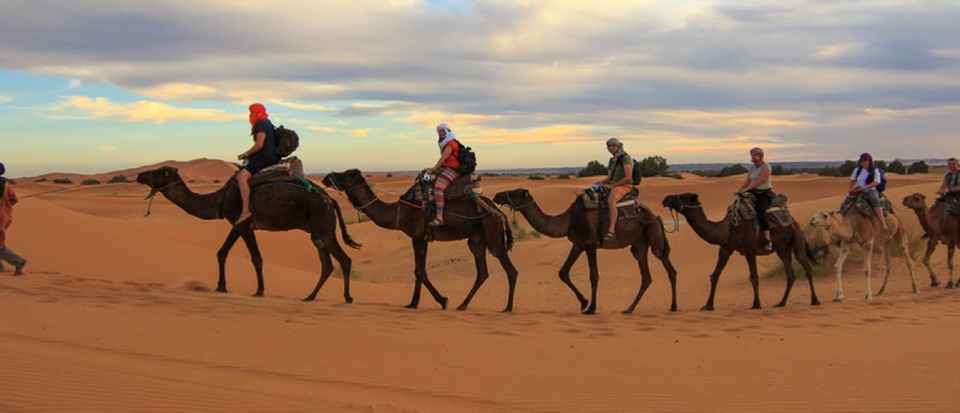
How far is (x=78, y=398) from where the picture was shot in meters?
6.02

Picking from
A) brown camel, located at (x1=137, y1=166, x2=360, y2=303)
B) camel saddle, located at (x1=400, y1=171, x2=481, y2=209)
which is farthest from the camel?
brown camel, located at (x1=137, y1=166, x2=360, y2=303)

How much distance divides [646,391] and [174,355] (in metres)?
4.59

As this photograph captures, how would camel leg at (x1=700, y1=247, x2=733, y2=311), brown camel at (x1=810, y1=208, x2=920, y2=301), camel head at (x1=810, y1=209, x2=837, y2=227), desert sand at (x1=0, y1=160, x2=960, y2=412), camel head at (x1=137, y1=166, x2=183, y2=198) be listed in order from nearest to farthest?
desert sand at (x1=0, y1=160, x2=960, y2=412), camel head at (x1=137, y1=166, x2=183, y2=198), camel leg at (x1=700, y1=247, x2=733, y2=311), camel head at (x1=810, y1=209, x2=837, y2=227), brown camel at (x1=810, y1=208, x2=920, y2=301)

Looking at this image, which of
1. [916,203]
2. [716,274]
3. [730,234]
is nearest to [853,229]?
[916,203]

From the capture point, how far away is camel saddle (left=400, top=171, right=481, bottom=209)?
12.1 meters

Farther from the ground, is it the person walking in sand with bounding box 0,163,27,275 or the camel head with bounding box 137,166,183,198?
the camel head with bounding box 137,166,183,198

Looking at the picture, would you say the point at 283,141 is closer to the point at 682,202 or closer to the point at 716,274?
the point at 682,202

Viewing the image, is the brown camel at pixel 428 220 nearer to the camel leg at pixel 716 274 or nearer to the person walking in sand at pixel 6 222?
the camel leg at pixel 716 274

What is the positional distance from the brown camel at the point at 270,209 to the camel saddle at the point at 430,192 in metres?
1.21

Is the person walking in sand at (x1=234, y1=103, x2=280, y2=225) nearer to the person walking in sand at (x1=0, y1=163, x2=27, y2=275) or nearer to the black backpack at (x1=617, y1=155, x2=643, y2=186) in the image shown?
the person walking in sand at (x1=0, y1=163, x2=27, y2=275)

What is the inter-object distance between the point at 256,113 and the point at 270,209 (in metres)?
1.59

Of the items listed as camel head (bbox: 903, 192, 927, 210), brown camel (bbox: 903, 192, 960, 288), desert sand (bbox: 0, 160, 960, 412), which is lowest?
desert sand (bbox: 0, 160, 960, 412)

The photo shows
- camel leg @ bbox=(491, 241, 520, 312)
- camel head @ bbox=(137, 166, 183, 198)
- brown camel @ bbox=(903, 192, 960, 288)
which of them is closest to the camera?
camel leg @ bbox=(491, 241, 520, 312)

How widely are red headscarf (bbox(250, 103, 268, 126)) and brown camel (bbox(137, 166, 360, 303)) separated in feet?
3.28
